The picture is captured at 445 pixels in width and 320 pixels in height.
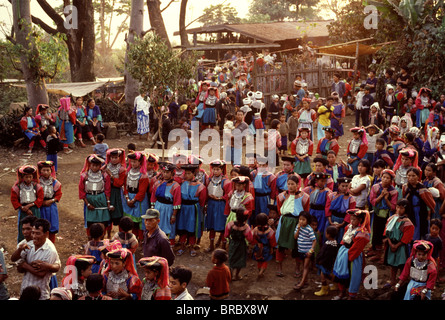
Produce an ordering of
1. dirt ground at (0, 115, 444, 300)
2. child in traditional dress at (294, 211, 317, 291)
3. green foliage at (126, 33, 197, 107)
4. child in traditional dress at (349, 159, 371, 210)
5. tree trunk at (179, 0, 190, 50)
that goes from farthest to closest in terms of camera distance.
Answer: tree trunk at (179, 0, 190, 50)
green foliage at (126, 33, 197, 107)
child in traditional dress at (349, 159, 371, 210)
child in traditional dress at (294, 211, 317, 291)
dirt ground at (0, 115, 444, 300)

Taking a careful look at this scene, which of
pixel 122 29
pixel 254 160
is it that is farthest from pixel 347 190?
pixel 122 29

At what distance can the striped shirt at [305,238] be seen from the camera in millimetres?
7719

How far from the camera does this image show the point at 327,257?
7.40 metres

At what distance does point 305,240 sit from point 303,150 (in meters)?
3.50

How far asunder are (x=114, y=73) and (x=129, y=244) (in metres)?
45.4

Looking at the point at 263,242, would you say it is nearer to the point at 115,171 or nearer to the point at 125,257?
the point at 125,257

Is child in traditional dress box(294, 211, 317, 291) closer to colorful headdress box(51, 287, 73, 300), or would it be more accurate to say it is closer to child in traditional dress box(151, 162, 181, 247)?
child in traditional dress box(151, 162, 181, 247)

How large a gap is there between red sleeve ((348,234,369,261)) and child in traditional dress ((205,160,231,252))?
2.55 meters

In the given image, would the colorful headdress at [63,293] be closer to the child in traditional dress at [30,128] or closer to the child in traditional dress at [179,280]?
the child in traditional dress at [179,280]

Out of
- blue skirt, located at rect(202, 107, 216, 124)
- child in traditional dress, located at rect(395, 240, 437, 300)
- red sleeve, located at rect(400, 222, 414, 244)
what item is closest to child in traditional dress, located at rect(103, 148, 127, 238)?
red sleeve, located at rect(400, 222, 414, 244)

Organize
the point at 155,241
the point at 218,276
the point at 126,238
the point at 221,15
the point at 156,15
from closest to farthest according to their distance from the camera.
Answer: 1. the point at 218,276
2. the point at 126,238
3. the point at 155,241
4. the point at 156,15
5. the point at 221,15

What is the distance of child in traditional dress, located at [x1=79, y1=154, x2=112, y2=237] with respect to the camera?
858cm

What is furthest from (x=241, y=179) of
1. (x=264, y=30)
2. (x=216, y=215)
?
(x=264, y=30)
